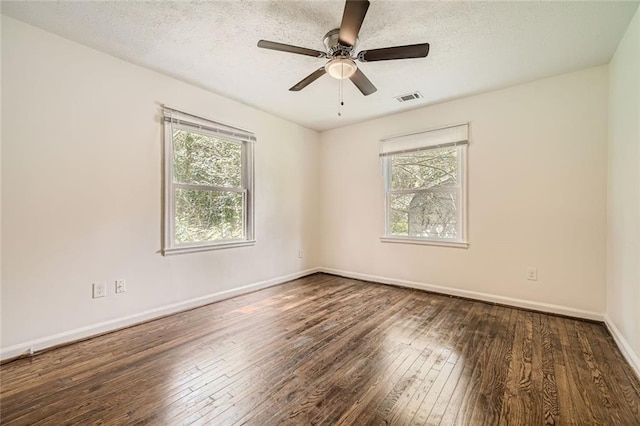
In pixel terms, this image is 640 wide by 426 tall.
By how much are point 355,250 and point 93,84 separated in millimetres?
3815

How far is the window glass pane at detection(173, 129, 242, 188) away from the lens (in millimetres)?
3125

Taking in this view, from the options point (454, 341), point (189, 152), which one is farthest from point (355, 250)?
point (189, 152)

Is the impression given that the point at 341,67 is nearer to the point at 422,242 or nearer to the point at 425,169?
the point at 425,169

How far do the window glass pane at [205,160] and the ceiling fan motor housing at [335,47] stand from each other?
191 cm

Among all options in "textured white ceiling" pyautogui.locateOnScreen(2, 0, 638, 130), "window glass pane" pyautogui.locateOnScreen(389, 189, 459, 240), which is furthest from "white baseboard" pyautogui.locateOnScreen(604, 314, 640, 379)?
"textured white ceiling" pyautogui.locateOnScreen(2, 0, 638, 130)

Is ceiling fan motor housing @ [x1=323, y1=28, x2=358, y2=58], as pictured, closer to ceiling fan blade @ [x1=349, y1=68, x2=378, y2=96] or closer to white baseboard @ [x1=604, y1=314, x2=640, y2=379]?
ceiling fan blade @ [x1=349, y1=68, x2=378, y2=96]

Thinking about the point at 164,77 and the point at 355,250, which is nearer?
the point at 164,77

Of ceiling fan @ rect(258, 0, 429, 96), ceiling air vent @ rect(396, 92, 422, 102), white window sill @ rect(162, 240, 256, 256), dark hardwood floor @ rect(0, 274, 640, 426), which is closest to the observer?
dark hardwood floor @ rect(0, 274, 640, 426)

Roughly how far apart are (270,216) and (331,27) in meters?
2.64

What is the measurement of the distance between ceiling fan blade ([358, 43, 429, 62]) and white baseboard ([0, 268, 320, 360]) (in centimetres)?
304

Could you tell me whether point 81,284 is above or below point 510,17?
below

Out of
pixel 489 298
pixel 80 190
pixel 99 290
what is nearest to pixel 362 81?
pixel 80 190

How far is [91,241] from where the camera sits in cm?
248

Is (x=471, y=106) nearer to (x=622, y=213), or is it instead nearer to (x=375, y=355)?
(x=622, y=213)
